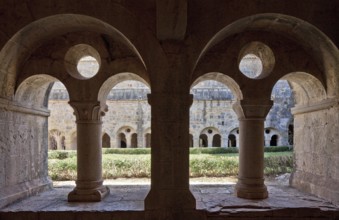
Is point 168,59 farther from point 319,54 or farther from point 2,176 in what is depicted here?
point 2,176

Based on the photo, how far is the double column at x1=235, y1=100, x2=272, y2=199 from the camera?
15.0 feet

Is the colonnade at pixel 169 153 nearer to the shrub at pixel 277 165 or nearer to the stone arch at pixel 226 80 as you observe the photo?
the stone arch at pixel 226 80

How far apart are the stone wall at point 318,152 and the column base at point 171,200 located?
217 centimetres

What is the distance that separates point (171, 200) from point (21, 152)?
2.58m

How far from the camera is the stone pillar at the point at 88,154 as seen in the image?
457cm

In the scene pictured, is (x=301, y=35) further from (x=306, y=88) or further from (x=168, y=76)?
(x=168, y=76)

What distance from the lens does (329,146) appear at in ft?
14.8

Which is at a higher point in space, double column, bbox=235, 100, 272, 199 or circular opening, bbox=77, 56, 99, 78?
circular opening, bbox=77, 56, 99, 78

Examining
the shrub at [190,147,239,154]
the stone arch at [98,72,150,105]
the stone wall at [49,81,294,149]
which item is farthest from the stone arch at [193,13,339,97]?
the stone wall at [49,81,294,149]

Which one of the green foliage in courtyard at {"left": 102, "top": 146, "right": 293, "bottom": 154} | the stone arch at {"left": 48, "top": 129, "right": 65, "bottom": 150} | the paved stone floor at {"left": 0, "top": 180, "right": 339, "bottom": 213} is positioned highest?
the stone arch at {"left": 48, "top": 129, "right": 65, "bottom": 150}

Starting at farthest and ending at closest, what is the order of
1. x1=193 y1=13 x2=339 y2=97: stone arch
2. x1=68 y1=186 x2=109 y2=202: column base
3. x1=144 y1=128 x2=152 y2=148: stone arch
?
x1=144 y1=128 x2=152 y2=148: stone arch
x1=68 y1=186 x2=109 y2=202: column base
x1=193 y1=13 x2=339 y2=97: stone arch

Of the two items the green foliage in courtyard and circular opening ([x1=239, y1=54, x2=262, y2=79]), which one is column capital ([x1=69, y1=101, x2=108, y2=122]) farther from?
circular opening ([x1=239, y1=54, x2=262, y2=79])

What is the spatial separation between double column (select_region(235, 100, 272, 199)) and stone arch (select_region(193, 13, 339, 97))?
992 millimetres

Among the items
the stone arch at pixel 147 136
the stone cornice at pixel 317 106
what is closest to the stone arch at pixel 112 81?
the stone cornice at pixel 317 106
